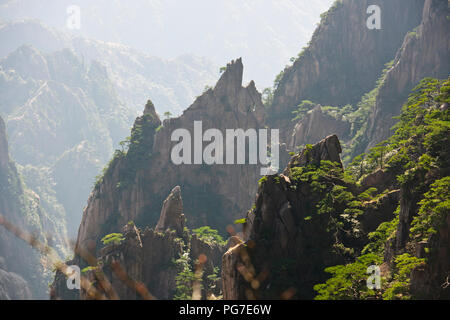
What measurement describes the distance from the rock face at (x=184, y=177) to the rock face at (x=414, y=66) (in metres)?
20.7

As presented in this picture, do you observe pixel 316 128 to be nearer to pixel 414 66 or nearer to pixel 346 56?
pixel 414 66

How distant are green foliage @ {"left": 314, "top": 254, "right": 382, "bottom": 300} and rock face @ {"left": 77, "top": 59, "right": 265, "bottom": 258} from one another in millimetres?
51466

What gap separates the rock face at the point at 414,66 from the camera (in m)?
85.8

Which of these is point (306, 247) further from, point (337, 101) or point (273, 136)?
point (337, 101)

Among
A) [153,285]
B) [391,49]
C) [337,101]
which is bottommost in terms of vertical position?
[153,285]

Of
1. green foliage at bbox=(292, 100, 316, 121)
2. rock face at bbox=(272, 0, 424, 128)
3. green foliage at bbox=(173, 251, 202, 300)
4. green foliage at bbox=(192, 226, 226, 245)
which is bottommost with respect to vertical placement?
green foliage at bbox=(173, 251, 202, 300)

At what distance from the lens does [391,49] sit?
113000 mm

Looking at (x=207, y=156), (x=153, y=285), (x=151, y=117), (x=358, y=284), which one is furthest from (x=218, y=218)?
(x=358, y=284)

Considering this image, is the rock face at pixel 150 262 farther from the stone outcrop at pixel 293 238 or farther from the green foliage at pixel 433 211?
the green foliage at pixel 433 211

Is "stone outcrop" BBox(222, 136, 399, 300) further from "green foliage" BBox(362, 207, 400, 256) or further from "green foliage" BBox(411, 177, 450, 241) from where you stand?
"green foliage" BBox(411, 177, 450, 241)

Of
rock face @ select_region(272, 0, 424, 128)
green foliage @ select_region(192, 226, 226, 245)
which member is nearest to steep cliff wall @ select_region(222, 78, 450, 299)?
green foliage @ select_region(192, 226, 226, 245)

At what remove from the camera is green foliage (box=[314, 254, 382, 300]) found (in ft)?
105

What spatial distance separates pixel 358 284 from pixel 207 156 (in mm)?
59522

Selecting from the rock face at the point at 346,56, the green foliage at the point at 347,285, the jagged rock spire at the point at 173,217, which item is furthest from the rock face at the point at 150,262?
the rock face at the point at 346,56
